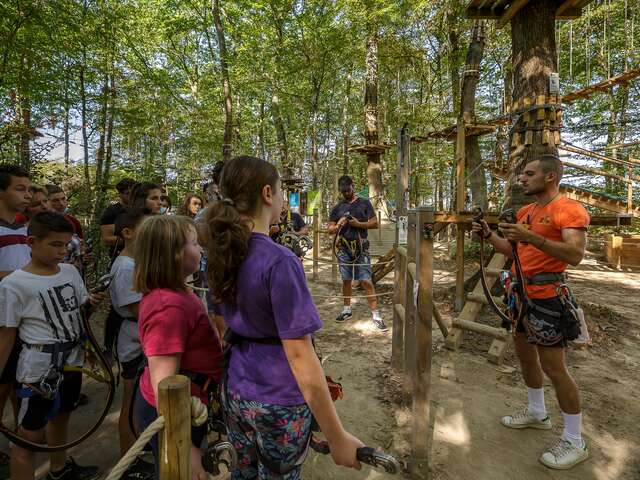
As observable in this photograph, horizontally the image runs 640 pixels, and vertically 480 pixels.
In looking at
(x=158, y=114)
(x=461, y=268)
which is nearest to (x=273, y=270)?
(x=461, y=268)

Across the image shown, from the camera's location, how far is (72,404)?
2.12 meters

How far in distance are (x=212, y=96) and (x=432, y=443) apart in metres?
19.6

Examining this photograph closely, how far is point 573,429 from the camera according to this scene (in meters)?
2.42

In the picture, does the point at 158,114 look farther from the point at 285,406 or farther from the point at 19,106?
the point at 285,406

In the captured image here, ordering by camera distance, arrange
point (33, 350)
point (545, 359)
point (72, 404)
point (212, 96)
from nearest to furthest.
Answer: point (33, 350)
point (72, 404)
point (545, 359)
point (212, 96)

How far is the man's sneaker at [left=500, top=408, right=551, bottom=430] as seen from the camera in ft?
9.14

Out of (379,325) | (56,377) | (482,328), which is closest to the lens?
(56,377)

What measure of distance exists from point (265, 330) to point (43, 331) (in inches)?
61.1

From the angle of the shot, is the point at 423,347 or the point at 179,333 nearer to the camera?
the point at 179,333

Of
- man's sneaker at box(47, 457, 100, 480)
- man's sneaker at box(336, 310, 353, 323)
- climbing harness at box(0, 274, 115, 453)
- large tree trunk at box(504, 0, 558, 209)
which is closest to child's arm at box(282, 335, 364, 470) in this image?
climbing harness at box(0, 274, 115, 453)

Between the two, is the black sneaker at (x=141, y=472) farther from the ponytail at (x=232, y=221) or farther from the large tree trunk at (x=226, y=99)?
the large tree trunk at (x=226, y=99)

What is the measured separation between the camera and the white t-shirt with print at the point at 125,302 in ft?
7.20

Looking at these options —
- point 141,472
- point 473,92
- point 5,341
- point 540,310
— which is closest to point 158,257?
point 5,341

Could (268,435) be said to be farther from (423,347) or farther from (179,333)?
(423,347)
